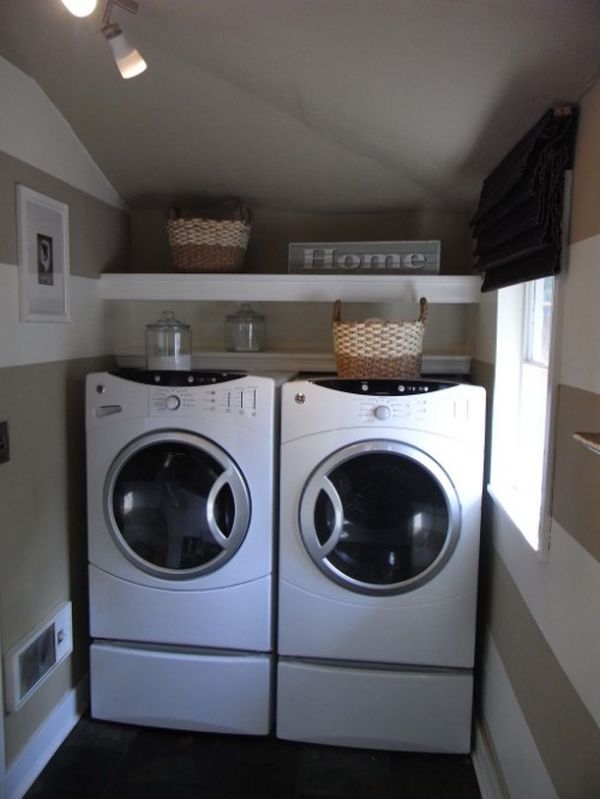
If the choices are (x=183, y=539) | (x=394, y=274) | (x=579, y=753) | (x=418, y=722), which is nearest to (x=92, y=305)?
(x=183, y=539)

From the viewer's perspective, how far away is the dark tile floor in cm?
185

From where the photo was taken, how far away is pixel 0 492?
1718 mm

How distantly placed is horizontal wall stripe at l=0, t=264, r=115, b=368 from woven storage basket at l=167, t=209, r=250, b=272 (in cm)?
35

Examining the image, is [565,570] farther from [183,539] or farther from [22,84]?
[22,84]

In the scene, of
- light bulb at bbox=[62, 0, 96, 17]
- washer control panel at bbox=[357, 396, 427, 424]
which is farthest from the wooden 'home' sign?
light bulb at bbox=[62, 0, 96, 17]

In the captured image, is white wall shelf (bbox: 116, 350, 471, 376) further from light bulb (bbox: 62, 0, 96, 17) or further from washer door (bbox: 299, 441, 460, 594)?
light bulb (bbox: 62, 0, 96, 17)

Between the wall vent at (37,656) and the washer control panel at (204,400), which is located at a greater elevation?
the washer control panel at (204,400)

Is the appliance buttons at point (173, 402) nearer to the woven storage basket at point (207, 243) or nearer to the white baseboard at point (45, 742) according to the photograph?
the woven storage basket at point (207, 243)

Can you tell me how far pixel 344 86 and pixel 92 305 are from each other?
3.94 ft

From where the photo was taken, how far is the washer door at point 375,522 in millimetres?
1922

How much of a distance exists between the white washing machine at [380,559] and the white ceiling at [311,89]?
0.80m

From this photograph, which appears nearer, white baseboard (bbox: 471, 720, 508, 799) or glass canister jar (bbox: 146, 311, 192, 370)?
white baseboard (bbox: 471, 720, 508, 799)

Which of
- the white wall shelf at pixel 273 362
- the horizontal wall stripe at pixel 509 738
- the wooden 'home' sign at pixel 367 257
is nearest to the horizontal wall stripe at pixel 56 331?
the white wall shelf at pixel 273 362

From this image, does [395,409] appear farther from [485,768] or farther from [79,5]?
[79,5]
